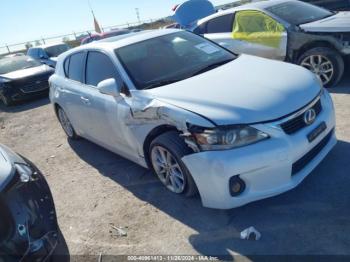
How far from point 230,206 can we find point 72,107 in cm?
285

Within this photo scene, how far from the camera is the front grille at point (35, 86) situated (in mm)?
9914

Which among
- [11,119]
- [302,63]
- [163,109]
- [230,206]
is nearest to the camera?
[230,206]

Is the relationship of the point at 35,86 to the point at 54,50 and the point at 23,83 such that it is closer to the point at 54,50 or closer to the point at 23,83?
the point at 23,83

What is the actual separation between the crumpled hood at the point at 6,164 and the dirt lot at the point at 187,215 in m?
1.01

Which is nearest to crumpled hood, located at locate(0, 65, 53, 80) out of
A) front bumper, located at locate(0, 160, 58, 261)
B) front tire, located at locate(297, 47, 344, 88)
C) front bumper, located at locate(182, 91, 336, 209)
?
front tire, located at locate(297, 47, 344, 88)

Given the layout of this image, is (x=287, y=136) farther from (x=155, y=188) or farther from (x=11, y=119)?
(x=11, y=119)

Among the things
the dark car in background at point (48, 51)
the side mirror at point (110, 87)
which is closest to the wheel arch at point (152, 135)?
the side mirror at point (110, 87)

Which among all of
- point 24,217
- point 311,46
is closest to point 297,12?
point 311,46

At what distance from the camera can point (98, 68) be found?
14.0 feet

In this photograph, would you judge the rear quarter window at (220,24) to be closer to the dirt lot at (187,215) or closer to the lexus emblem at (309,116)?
the dirt lot at (187,215)

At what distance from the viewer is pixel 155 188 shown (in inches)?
154

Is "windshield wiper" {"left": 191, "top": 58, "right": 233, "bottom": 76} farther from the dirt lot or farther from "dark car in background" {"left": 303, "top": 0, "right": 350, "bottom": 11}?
"dark car in background" {"left": 303, "top": 0, "right": 350, "bottom": 11}

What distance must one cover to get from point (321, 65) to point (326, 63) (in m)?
0.09

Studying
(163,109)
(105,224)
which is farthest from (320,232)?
(105,224)
